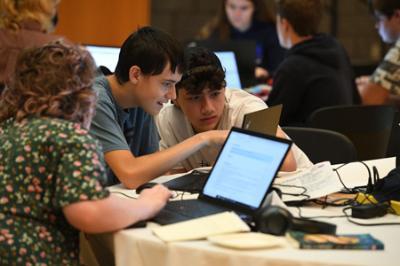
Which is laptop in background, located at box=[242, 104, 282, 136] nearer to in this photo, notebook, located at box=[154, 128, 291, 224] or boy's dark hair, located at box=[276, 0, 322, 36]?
notebook, located at box=[154, 128, 291, 224]

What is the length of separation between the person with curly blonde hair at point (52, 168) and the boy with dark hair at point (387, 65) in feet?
9.02

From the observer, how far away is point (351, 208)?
2062 mm

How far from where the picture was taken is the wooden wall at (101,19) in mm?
5621

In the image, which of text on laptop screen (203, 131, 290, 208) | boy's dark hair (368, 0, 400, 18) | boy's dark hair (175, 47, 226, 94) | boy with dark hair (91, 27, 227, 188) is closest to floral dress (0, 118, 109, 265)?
text on laptop screen (203, 131, 290, 208)

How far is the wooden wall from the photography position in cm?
562

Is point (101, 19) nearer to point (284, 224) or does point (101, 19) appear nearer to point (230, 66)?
point (230, 66)

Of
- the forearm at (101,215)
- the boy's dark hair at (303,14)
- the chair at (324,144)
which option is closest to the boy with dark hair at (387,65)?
the boy's dark hair at (303,14)

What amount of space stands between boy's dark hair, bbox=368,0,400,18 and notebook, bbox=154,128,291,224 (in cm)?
262

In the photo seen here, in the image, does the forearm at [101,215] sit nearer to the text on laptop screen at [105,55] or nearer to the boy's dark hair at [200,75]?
the boy's dark hair at [200,75]

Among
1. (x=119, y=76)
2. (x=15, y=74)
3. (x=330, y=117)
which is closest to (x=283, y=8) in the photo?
(x=330, y=117)

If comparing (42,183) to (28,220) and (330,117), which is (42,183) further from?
(330,117)

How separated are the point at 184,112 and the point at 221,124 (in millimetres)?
149

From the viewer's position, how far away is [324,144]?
10.1ft

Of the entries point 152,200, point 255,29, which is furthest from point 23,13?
point 255,29
